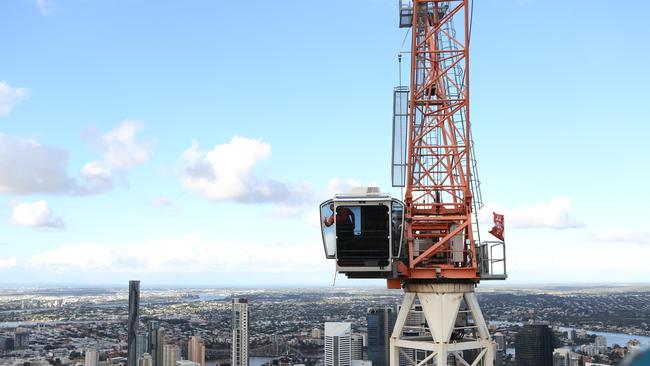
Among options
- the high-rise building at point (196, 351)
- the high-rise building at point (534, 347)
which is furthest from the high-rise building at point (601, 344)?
the high-rise building at point (196, 351)

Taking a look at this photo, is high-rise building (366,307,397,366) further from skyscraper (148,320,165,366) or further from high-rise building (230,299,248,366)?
skyscraper (148,320,165,366)

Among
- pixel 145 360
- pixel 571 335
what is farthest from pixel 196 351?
pixel 571 335

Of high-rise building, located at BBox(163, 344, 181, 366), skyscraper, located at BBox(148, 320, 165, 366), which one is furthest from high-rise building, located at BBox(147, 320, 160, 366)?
high-rise building, located at BBox(163, 344, 181, 366)

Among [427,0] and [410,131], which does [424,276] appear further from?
[427,0]

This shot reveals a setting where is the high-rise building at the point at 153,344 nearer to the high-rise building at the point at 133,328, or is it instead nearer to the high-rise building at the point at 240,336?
the high-rise building at the point at 133,328

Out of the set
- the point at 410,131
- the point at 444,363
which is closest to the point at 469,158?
the point at 410,131
